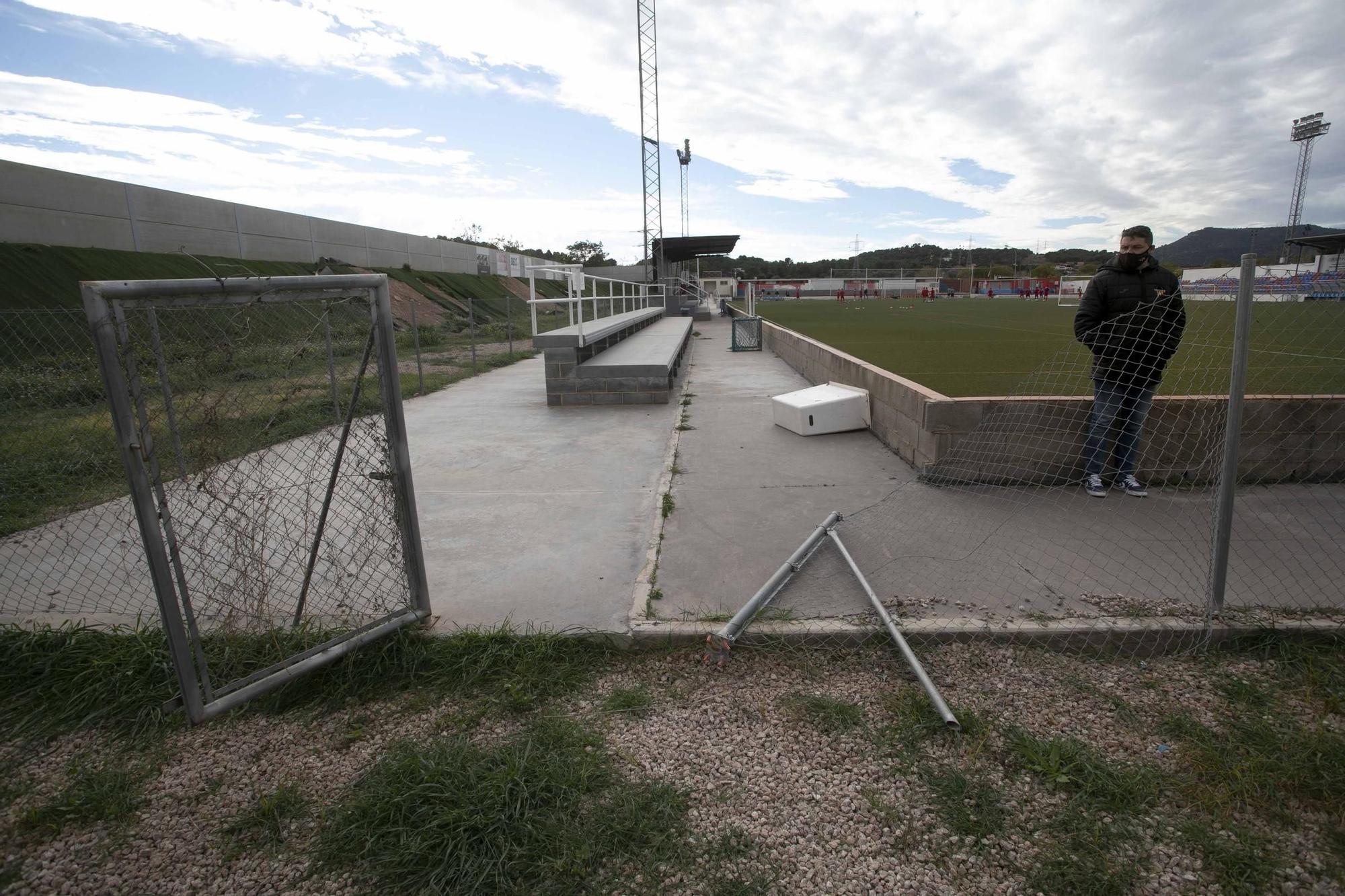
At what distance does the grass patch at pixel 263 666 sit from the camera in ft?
9.96

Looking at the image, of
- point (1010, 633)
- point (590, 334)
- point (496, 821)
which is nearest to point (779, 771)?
point (496, 821)

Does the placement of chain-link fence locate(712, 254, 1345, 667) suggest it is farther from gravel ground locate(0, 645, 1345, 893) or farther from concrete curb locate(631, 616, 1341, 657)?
gravel ground locate(0, 645, 1345, 893)

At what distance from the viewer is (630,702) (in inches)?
118

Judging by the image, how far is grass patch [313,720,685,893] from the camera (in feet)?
7.06

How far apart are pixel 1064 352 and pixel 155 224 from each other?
25519 millimetres

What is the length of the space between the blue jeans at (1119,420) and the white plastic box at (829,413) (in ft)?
8.48

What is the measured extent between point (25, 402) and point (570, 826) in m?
9.69

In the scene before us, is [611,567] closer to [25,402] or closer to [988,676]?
[988,676]

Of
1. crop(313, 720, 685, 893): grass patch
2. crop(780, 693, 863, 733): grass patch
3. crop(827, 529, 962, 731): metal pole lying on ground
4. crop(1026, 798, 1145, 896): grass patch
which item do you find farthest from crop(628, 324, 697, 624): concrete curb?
crop(1026, 798, 1145, 896): grass patch

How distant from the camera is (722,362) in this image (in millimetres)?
16281

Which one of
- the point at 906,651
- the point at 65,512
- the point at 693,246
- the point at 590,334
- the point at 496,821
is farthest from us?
the point at 693,246

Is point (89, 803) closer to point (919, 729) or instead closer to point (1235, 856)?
point (919, 729)

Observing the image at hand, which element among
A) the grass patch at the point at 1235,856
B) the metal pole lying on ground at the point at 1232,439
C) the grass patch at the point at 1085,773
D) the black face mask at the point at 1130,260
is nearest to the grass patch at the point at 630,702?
the grass patch at the point at 1085,773

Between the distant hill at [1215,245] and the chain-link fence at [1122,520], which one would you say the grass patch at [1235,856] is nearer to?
the chain-link fence at [1122,520]
